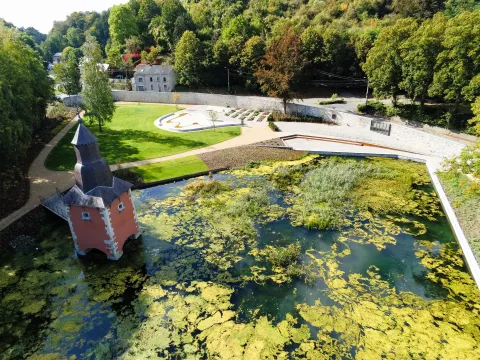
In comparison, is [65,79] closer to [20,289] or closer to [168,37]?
[168,37]

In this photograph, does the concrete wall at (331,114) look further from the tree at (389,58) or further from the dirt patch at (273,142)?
the dirt patch at (273,142)

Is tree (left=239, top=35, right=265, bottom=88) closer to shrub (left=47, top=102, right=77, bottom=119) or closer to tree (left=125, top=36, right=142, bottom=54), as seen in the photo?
shrub (left=47, top=102, right=77, bottom=119)

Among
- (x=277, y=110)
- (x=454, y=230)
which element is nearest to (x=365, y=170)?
(x=454, y=230)

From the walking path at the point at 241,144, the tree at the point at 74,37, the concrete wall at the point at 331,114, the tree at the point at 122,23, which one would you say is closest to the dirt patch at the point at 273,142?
the walking path at the point at 241,144

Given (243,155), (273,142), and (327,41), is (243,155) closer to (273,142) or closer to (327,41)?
(273,142)

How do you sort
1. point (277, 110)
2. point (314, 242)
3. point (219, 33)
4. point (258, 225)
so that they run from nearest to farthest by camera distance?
1. point (314, 242)
2. point (258, 225)
3. point (277, 110)
4. point (219, 33)

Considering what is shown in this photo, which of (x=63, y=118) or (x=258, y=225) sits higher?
(x=63, y=118)

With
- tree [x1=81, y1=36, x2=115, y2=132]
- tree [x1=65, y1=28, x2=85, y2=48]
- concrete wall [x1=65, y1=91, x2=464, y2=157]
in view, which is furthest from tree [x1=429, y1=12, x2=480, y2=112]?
tree [x1=65, y1=28, x2=85, y2=48]
